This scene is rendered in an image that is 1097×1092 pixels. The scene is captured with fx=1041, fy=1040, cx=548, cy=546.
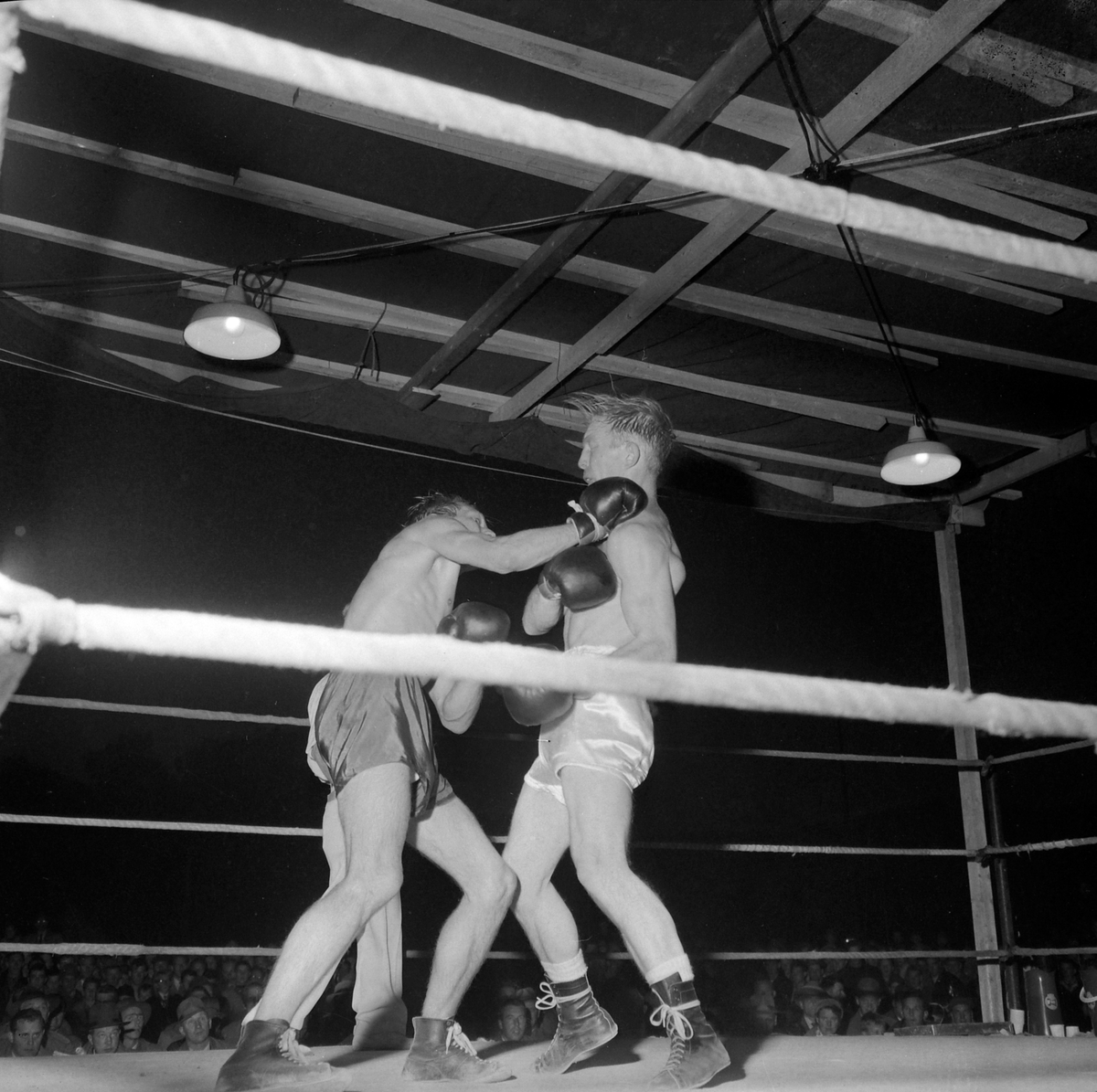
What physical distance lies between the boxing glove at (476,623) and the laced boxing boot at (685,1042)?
0.88 m

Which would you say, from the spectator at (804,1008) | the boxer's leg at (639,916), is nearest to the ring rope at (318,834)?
the boxer's leg at (639,916)

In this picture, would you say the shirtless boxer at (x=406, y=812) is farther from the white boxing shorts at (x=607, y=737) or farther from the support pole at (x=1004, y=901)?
the support pole at (x=1004, y=901)

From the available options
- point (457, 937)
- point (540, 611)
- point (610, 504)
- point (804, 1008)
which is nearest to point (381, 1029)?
point (457, 937)

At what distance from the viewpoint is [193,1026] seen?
346 centimetres

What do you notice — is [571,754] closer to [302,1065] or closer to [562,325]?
[302,1065]

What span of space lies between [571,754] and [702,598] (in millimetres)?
2843

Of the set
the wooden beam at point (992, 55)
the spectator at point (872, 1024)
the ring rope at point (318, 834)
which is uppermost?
the wooden beam at point (992, 55)

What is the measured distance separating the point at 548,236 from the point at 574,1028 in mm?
2210

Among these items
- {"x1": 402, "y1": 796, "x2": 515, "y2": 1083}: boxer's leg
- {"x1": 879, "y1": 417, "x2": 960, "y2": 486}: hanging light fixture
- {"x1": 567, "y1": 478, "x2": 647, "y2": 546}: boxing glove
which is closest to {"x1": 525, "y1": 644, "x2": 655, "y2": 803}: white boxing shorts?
{"x1": 402, "y1": 796, "x2": 515, "y2": 1083}: boxer's leg

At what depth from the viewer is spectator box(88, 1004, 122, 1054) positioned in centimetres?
326

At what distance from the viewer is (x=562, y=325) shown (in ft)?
12.2

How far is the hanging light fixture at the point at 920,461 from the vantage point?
3.65 m

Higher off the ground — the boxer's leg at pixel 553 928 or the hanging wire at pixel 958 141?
the hanging wire at pixel 958 141

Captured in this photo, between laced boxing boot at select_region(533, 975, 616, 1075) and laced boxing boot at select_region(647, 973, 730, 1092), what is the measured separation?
0.22 m
